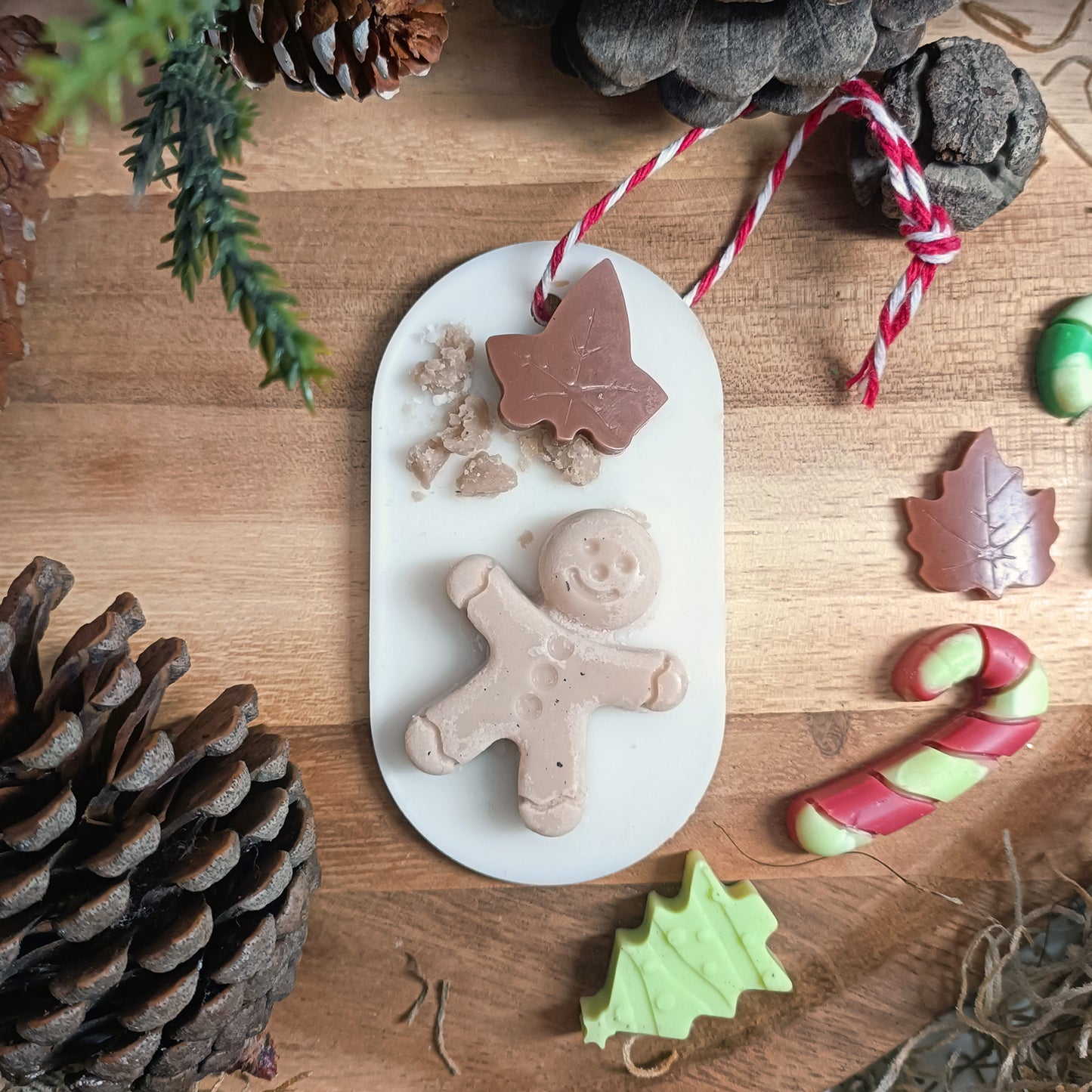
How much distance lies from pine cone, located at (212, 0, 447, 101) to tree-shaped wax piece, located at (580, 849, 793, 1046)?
2.64ft

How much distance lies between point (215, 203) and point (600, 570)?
1.49ft

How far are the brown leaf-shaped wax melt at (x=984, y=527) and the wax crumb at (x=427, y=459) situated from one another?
18.9 inches

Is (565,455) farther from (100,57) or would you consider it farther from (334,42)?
(100,57)

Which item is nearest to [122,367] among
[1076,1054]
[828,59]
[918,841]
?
[828,59]

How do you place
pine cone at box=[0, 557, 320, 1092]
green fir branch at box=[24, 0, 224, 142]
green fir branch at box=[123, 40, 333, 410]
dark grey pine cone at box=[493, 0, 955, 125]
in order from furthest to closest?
dark grey pine cone at box=[493, 0, 955, 125] → pine cone at box=[0, 557, 320, 1092] → green fir branch at box=[123, 40, 333, 410] → green fir branch at box=[24, 0, 224, 142]

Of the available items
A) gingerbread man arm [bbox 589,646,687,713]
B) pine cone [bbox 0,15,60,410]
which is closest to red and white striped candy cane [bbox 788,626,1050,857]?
gingerbread man arm [bbox 589,646,687,713]

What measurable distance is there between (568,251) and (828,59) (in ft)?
0.94

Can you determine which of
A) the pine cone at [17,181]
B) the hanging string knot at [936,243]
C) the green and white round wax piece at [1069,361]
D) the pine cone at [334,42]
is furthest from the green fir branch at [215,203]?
the green and white round wax piece at [1069,361]

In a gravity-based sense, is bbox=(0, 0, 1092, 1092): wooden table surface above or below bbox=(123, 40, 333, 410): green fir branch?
below

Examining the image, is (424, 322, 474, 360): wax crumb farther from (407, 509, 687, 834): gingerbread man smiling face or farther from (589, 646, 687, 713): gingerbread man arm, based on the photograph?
(589, 646, 687, 713): gingerbread man arm

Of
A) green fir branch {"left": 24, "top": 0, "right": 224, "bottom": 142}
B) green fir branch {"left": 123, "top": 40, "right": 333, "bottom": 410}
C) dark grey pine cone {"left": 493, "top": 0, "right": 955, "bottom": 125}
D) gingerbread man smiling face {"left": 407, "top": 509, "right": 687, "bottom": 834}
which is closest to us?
green fir branch {"left": 24, "top": 0, "right": 224, "bottom": 142}

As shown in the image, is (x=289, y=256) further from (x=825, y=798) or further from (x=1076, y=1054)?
(x=1076, y=1054)

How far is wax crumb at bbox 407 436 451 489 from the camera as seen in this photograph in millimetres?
909

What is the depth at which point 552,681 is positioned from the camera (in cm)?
87
